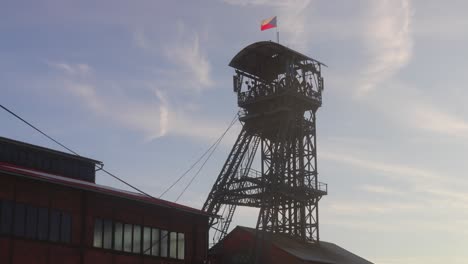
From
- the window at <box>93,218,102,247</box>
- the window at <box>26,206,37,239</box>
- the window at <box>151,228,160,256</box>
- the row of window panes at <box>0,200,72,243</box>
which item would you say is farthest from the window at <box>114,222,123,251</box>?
the window at <box>26,206,37,239</box>

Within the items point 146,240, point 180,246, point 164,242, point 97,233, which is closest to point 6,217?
point 97,233

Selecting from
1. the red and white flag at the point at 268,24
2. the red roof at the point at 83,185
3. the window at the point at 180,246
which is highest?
the red and white flag at the point at 268,24

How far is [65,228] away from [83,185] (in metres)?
2.88

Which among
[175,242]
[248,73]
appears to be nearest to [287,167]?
[248,73]

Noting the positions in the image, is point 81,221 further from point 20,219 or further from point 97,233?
point 20,219

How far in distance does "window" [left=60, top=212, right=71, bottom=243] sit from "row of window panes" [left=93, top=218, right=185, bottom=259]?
85.4 inches

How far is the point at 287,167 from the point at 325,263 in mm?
11619

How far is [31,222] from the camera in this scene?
41938 millimetres

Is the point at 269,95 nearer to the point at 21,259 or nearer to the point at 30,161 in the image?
the point at 30,161

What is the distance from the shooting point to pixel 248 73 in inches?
2990

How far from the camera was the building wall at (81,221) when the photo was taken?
134ft

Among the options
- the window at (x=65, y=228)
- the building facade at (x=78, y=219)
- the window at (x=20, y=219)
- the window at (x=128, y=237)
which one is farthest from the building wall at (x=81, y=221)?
the window at (x=128, y=237)

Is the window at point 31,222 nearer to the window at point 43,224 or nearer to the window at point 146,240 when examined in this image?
the window at point 43,224

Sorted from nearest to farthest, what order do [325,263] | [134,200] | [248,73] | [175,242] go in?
1. [134,200]
2. [175,242]
3. [325,263]
4. [248,73]
